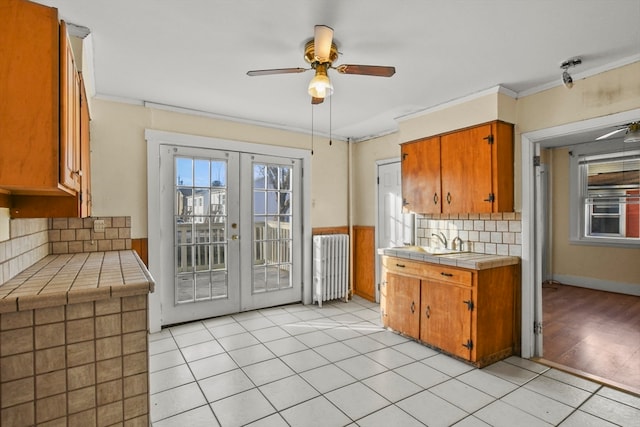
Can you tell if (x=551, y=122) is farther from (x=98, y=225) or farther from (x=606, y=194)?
(x=98, y=225)

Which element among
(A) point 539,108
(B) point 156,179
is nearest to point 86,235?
(B) point 156,179

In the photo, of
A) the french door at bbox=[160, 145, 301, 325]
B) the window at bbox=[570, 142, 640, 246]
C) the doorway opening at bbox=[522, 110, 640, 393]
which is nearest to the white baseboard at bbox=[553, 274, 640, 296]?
Result: the doorway opening at bbox=[522, 110, 640, 393]

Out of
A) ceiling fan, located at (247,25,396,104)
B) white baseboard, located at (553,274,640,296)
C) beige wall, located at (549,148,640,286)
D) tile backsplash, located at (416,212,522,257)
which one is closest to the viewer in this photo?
ceiling fan, located at (247,25,396,104)

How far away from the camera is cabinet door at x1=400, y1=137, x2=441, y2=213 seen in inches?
134

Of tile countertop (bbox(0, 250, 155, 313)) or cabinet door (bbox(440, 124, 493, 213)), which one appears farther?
cabinet door (bbox(440, 124, 493, 213))

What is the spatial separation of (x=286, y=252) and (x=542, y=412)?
10.0ft

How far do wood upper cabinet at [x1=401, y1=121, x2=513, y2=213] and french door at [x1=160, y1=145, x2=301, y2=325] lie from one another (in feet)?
5.31

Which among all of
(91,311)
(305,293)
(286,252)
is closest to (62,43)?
(91,311)

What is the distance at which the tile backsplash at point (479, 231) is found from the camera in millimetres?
3035

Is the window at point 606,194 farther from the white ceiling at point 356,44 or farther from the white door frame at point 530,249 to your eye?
the white ceiling at point 356,44

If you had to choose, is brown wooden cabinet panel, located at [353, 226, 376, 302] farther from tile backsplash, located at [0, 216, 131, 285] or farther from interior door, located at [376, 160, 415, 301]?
tile backsplash, located at [0, 216, 131, 285]

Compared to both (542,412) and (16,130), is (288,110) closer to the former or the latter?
(16,130)

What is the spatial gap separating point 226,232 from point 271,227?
60 cm

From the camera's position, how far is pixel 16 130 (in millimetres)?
1141
